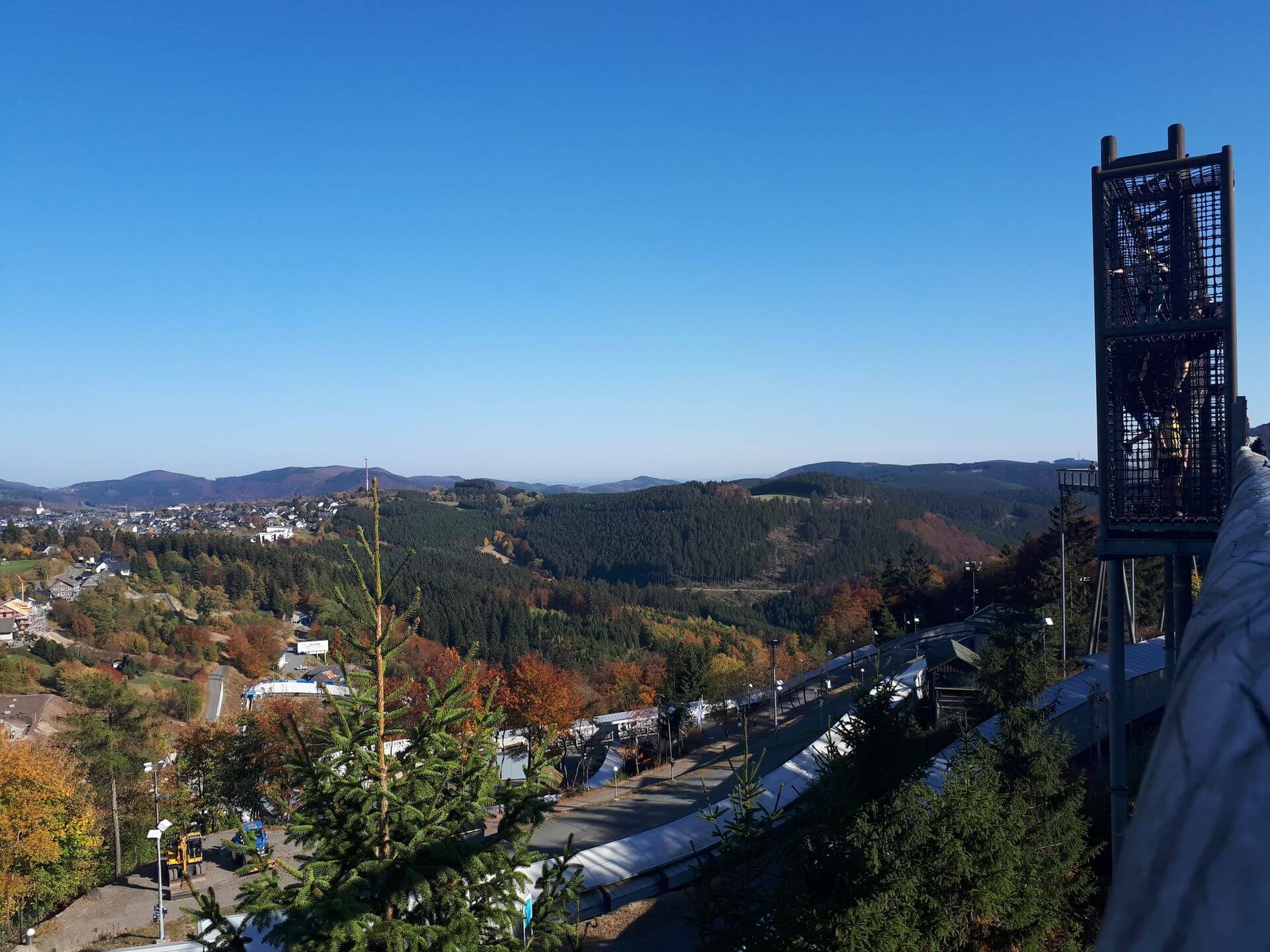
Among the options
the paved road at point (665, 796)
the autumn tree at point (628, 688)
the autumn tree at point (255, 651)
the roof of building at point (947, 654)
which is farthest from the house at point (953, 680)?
the autumn tree at point (255, 651)

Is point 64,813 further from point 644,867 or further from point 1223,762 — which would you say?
point 1223,762

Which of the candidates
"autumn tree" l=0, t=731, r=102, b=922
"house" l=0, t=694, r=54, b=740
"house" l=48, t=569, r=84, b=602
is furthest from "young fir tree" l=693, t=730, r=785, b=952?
"house" l=48, t=569, r=84, b=602

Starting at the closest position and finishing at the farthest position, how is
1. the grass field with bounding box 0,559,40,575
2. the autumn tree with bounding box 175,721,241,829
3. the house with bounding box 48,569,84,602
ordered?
the autumn tree with bounding box 175,721,241,829 < the house with bounding box 48,569,84,602 < the grass field with bounding box 0,559,40,575

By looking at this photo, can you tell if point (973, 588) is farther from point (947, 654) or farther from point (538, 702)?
point (538, 702)

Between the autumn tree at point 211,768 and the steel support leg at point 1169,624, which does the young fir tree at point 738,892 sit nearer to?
the steel support leg at point 1169,624

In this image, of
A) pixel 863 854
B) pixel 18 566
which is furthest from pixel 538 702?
pixel 18 566

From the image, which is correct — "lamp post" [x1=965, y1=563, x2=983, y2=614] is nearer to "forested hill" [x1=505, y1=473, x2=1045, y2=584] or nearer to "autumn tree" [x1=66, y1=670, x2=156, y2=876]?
"autumn tree" [x1=66, y1=670, x2=156, y2=876]
